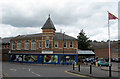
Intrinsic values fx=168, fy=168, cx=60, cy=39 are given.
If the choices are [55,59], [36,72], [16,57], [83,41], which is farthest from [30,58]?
[83,41]

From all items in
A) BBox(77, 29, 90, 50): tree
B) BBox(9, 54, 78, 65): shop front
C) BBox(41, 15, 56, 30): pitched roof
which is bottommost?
BBox(9, 54, 78, 65): shop front

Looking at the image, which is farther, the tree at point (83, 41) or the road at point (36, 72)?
the tree at point (83, 41)

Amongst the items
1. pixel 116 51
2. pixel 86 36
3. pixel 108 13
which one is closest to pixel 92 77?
pixel 108 13

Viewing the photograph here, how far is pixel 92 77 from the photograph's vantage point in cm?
1504

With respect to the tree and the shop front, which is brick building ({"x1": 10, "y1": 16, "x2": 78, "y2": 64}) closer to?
the shop front

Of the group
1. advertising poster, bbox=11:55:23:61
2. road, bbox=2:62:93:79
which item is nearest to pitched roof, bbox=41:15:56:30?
advertising poster, bbox=11:55:23:61

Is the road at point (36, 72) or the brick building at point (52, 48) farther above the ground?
the brick building at point (52, 48)

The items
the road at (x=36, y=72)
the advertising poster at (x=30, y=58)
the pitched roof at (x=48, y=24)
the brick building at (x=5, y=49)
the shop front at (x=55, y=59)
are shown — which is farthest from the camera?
the brick building at (x=5, y=49)

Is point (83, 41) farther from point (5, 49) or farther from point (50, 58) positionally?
point (5, 49)

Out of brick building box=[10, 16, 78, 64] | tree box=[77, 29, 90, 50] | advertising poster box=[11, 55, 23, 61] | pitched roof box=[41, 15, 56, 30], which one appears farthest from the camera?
tree box=[77, 29, 90, 50]

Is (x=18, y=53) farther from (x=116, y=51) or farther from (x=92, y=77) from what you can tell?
(x=116, y=51)

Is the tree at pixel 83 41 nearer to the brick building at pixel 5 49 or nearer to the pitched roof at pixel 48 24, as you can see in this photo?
the pitched roof at pixel 48 24

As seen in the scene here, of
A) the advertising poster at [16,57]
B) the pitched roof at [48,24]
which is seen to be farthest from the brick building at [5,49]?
the pitched roof at [48,24]

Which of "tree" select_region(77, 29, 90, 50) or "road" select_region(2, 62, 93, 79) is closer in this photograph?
"road" select_region(2, 62, 93, 79)
